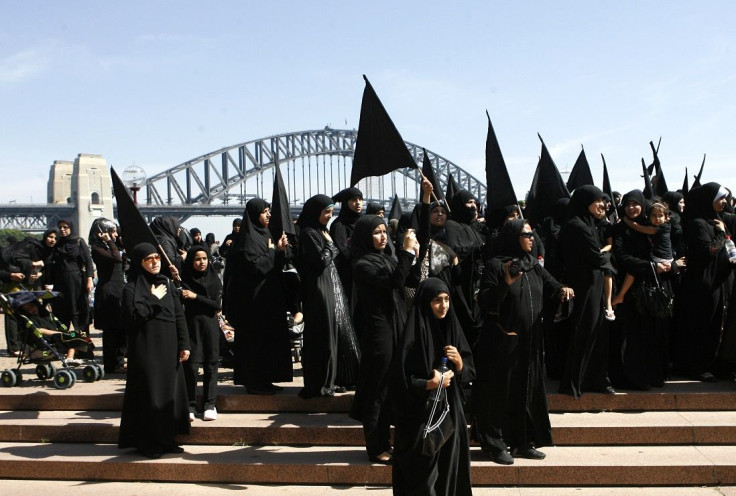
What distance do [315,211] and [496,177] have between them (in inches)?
56.7

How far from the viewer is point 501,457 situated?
17.8ft

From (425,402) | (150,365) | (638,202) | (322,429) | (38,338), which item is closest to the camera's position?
(425,402)

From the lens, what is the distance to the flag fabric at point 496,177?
6527mm

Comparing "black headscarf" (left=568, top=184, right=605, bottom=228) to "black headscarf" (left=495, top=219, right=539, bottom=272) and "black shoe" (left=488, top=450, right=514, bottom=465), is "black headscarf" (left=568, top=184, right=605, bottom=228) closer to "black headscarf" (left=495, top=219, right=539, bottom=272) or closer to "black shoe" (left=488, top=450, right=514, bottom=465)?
"black headscarf" (left=495, top=219, right=539, bottom=272)

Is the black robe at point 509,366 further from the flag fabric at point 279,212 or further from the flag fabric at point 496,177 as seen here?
the flag fabric at point 279,212

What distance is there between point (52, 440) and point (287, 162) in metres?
119

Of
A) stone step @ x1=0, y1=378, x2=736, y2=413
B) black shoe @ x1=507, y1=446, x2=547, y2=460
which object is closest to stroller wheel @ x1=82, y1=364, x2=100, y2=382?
stone step @ x1=0, y1=378, x2=736, y2=413

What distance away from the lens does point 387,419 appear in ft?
18.1

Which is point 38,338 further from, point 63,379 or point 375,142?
point 375,142

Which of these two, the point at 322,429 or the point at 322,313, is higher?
the point at 322,313

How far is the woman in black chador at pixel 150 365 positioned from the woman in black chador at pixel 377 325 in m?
1.37

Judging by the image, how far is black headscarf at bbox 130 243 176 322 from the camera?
5926 mm

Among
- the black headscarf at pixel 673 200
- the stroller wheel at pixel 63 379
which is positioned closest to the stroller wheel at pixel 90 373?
the stroller wheel at pixel 63 379

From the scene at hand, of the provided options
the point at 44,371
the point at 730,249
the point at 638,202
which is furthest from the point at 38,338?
the point at 730,249
